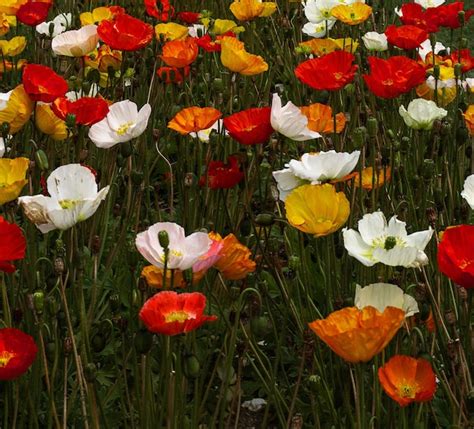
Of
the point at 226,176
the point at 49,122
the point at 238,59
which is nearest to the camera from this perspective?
the point at 226,176

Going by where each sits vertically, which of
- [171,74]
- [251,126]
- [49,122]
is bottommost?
[171,74]

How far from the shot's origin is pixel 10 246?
65.3 inches

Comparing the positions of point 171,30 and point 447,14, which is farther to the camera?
point 171,30

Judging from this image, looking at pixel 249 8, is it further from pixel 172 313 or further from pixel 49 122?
pixel 172 313

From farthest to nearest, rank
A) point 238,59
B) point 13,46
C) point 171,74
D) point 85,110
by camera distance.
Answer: point 13,46, point 171,74, point 238,59, point 85,110

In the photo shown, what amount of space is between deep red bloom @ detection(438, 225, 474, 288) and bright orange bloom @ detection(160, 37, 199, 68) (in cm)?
139

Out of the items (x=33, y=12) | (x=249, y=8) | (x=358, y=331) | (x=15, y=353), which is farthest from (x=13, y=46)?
(x=358, y=331)

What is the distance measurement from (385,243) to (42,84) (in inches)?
40.5

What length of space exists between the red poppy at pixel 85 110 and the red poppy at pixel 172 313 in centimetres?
88

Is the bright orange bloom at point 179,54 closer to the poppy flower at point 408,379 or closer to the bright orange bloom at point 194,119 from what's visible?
the bright orange bloom at point 194,119

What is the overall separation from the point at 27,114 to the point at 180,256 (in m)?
0.88

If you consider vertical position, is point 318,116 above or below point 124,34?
below

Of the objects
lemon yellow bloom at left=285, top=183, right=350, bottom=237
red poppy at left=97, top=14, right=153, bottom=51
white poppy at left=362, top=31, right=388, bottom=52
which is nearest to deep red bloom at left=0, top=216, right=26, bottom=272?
lemon yellow bloom at left=285, top=183, right=350, bottom=237

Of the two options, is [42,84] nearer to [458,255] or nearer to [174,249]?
[174,249]
